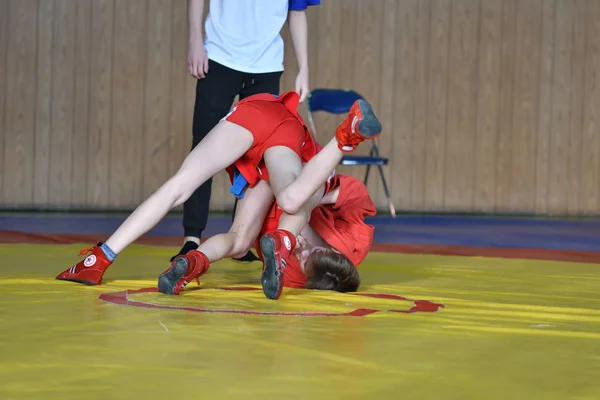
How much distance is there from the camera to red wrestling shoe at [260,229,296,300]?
8.13 ft

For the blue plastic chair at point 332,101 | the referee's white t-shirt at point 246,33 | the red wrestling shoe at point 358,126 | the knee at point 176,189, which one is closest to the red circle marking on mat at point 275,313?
the knee at point 176,189

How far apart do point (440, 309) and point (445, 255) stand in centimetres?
165

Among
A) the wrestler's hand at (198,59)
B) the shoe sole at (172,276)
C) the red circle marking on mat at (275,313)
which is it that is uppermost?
the wrestler's hand at (198,59)

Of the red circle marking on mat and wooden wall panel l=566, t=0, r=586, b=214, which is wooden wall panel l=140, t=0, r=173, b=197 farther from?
the red circle marking on mat

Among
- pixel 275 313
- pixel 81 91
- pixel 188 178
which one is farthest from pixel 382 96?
pixel 275 313

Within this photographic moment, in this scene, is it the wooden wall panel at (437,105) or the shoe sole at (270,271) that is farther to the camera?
the wooden wall panel at (437,105)

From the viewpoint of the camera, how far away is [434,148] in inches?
287

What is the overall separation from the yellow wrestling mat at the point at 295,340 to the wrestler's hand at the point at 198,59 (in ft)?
2.87

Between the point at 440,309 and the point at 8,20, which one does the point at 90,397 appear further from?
the point at 8,20

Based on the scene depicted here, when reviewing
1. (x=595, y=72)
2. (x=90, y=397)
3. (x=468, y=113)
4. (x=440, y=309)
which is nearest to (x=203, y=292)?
(x=440, y=309)

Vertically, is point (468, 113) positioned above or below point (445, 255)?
above

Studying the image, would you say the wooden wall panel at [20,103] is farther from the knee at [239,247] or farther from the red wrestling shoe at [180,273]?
the red wrestling shoe at [180,273]

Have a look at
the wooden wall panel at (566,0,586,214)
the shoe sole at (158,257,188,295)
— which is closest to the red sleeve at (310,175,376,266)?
the shoe sole at (158,257,188,295)

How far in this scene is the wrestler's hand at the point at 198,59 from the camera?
359 centimetres
